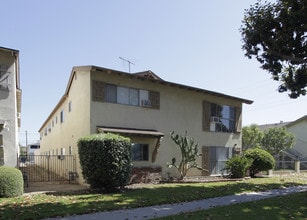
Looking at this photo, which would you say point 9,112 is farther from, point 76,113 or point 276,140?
point 276,140

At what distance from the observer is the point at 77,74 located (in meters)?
17.9

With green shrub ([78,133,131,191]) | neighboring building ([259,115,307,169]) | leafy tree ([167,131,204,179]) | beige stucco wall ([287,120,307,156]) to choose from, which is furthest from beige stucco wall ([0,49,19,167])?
beige stucco wall ([287,120,307,156])

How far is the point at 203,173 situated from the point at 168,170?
3.31 metres

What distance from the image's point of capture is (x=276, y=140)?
37094mm

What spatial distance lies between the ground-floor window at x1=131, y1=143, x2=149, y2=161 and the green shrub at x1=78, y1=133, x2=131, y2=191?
364cm

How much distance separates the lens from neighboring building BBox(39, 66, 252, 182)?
16062mm

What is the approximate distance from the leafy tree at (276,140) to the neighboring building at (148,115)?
50.1 ft

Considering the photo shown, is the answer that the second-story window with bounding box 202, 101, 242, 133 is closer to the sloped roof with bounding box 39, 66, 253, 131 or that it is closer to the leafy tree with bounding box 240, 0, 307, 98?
the sloped roof with bounding box 39, 66, 253, 131

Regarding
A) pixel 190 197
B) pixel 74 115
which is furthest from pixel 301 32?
pixel 74 115

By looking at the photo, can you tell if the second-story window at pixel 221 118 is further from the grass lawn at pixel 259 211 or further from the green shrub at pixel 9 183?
the green shrub at pixel 9 183

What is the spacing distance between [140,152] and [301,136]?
3349cm

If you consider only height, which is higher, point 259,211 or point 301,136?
point 301,136

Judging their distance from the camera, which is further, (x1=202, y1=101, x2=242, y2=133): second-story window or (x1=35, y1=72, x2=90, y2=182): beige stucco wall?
(x1=202, y1=101, x2=242, y2=133): second-story window

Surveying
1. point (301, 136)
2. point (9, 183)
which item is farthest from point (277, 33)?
point (301, 136)
